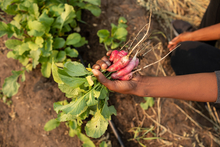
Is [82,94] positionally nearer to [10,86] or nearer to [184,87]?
[184,87]

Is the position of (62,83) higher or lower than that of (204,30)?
lower

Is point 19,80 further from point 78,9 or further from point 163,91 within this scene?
point 163,91

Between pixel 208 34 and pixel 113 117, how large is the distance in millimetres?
1598

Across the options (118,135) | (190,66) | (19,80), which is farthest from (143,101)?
(19,80)

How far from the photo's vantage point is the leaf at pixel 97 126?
131 centimetres

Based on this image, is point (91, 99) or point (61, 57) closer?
point (91, 99)

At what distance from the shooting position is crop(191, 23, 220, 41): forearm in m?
1.72

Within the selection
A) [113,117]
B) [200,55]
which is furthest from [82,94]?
[200,55]

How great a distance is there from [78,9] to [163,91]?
1.65m

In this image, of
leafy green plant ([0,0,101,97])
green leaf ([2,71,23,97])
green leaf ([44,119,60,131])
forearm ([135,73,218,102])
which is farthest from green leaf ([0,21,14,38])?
forearm ([135,73,218,102])

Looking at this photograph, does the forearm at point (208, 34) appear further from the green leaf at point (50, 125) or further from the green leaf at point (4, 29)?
the green leaf at point (4, 29)

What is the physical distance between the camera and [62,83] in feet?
4.34

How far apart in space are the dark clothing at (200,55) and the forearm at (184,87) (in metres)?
0.64

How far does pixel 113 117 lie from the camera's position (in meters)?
2.07
